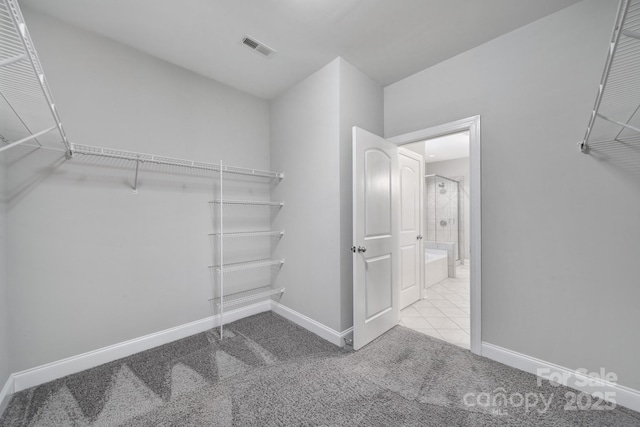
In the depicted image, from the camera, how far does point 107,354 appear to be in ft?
6.22

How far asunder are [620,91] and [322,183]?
1978 millimetres

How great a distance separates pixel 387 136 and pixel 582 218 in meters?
1.72

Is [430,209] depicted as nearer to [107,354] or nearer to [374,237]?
[374,237]

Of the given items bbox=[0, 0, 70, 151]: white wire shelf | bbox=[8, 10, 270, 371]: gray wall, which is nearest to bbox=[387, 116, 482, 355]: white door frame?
bbox=[8, 10, 270, 371]: gray wall

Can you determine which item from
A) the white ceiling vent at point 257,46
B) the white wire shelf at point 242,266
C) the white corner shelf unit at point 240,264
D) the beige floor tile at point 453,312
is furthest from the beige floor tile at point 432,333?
the white ceiling vent at point 257,46

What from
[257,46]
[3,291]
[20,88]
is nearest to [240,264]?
[3,291]

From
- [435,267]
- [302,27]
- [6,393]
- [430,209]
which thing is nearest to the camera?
[6,393]

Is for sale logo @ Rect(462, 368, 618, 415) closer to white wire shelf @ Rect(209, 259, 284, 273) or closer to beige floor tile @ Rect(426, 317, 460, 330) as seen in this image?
beige floor tile @ Rect(426, 317, 460, 330)

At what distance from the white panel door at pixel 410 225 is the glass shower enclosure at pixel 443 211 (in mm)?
2673

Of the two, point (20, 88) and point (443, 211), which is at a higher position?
point (20, 88)

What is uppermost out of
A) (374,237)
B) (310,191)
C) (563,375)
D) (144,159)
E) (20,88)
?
(20,88)

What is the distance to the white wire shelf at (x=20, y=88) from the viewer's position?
2.76 ft

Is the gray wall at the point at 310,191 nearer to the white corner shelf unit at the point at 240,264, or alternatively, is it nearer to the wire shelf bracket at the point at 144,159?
the white corner shelf unit at the point at 240,264

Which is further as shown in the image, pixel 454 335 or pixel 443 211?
pixel 443 211
